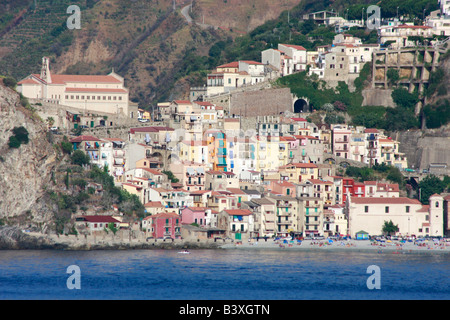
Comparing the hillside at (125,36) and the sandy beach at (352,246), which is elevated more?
the hillside at (125,36)

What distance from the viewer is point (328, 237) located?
83188 millimetres

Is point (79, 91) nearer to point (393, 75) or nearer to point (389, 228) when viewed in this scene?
point (393, 75)

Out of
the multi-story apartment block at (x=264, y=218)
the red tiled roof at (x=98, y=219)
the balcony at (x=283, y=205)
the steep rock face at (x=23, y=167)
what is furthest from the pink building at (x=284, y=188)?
the steep rock face at (x=23, y=167)

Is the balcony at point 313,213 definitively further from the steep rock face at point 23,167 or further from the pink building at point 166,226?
the steep rock face at point 23,167

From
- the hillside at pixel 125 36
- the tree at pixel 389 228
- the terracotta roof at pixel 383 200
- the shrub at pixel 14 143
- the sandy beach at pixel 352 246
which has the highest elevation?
the hillside at pixel 125 36

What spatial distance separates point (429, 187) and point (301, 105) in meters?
15.7

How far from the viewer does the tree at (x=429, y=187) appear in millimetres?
90625

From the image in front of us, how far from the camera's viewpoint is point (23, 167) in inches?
3265

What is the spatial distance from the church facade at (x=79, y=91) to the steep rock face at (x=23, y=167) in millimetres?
6878

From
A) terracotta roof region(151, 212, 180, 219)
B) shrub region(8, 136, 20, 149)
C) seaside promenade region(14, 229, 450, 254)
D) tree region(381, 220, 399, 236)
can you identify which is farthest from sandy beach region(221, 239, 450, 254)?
shrub region(8, 136, 20, 149)

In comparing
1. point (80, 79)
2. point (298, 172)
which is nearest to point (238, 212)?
point (298, 172)

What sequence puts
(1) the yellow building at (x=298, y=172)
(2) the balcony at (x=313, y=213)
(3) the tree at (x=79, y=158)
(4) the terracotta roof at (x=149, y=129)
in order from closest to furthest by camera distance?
(2) the balcony at (x=313, y=213) < (3) the tree at (x=79, y=158) < (1) the yellow building at (x=298, y=172) < (4) the terracotta roof at (x=149, y=129)

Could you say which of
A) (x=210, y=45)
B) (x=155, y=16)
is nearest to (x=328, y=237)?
(x=210, y=45)

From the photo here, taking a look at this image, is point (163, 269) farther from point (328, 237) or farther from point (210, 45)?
point (210, 45)
